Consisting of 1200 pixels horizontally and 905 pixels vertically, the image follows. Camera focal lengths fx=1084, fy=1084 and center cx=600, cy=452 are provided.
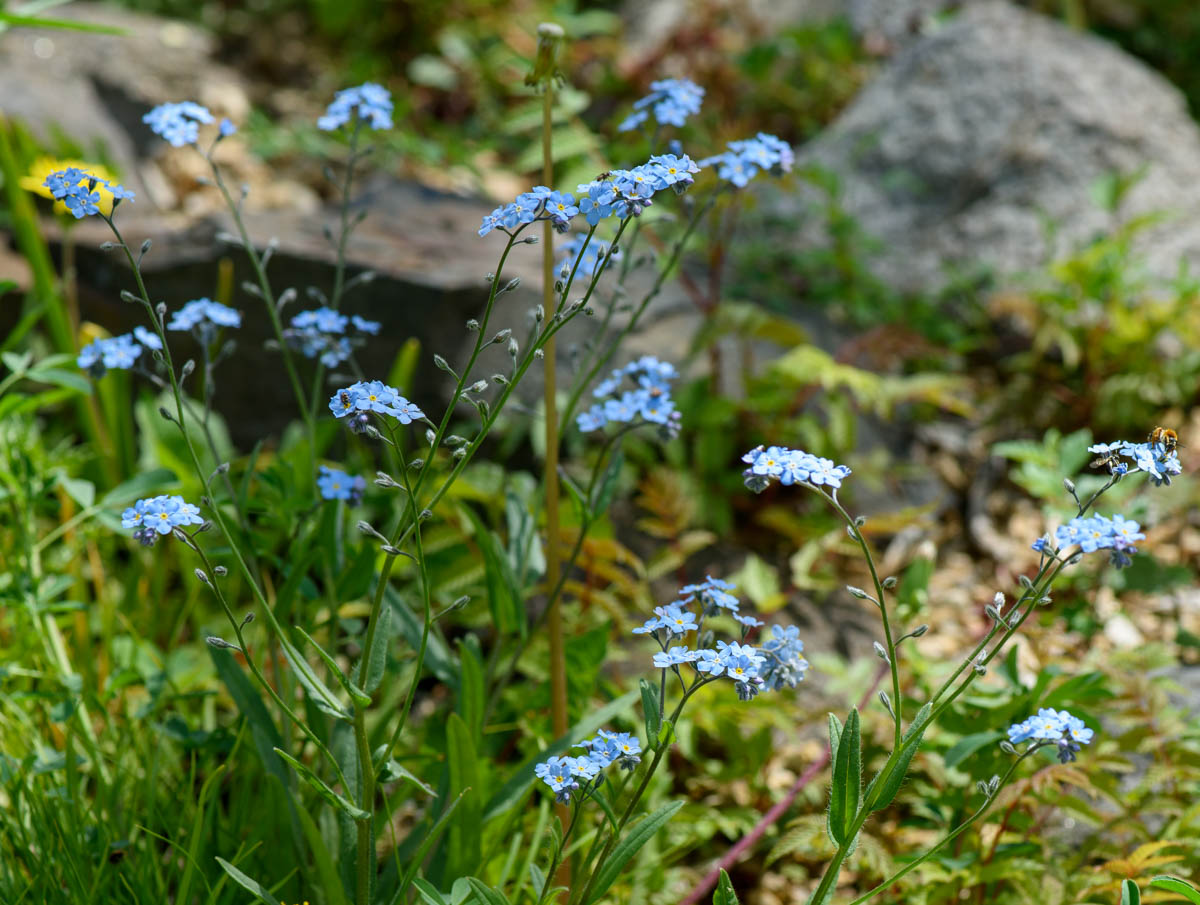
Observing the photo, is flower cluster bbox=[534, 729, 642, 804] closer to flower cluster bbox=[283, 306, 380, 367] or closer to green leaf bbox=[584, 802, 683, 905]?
green leaf bbox=[584, 802, 683, 905]

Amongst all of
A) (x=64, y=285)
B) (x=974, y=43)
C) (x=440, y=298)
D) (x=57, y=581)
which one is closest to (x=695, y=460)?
(x=440, y=298)

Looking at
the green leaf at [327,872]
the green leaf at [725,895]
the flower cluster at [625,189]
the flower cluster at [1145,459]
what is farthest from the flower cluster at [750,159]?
the green leaf at [327,872]

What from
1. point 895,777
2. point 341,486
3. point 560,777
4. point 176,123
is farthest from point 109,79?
point 895,777

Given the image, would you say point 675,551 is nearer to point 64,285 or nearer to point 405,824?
point 405,824

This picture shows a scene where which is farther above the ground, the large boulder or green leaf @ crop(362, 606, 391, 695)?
the large boulder

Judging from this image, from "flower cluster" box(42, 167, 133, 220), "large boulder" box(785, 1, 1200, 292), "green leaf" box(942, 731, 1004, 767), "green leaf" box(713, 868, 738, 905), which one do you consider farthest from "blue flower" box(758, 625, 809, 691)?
"large boulder" box(785, 1, 1200, 292)

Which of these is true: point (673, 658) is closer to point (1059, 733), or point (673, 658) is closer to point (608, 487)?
point (1059, 733)

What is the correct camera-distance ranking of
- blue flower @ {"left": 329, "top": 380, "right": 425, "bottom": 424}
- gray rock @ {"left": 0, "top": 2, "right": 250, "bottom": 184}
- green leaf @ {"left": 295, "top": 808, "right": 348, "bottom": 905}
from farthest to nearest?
1. gray rock @ {"left": 0, "top": 2, "right": 250, "bottom": 184}
2. green leaf @ {"left": 295, "top": 808, "right": 348, "bottom": 905}
3. blue flower @ {"left": 329, "top": 380, "right": 425, "bottom": 424}
